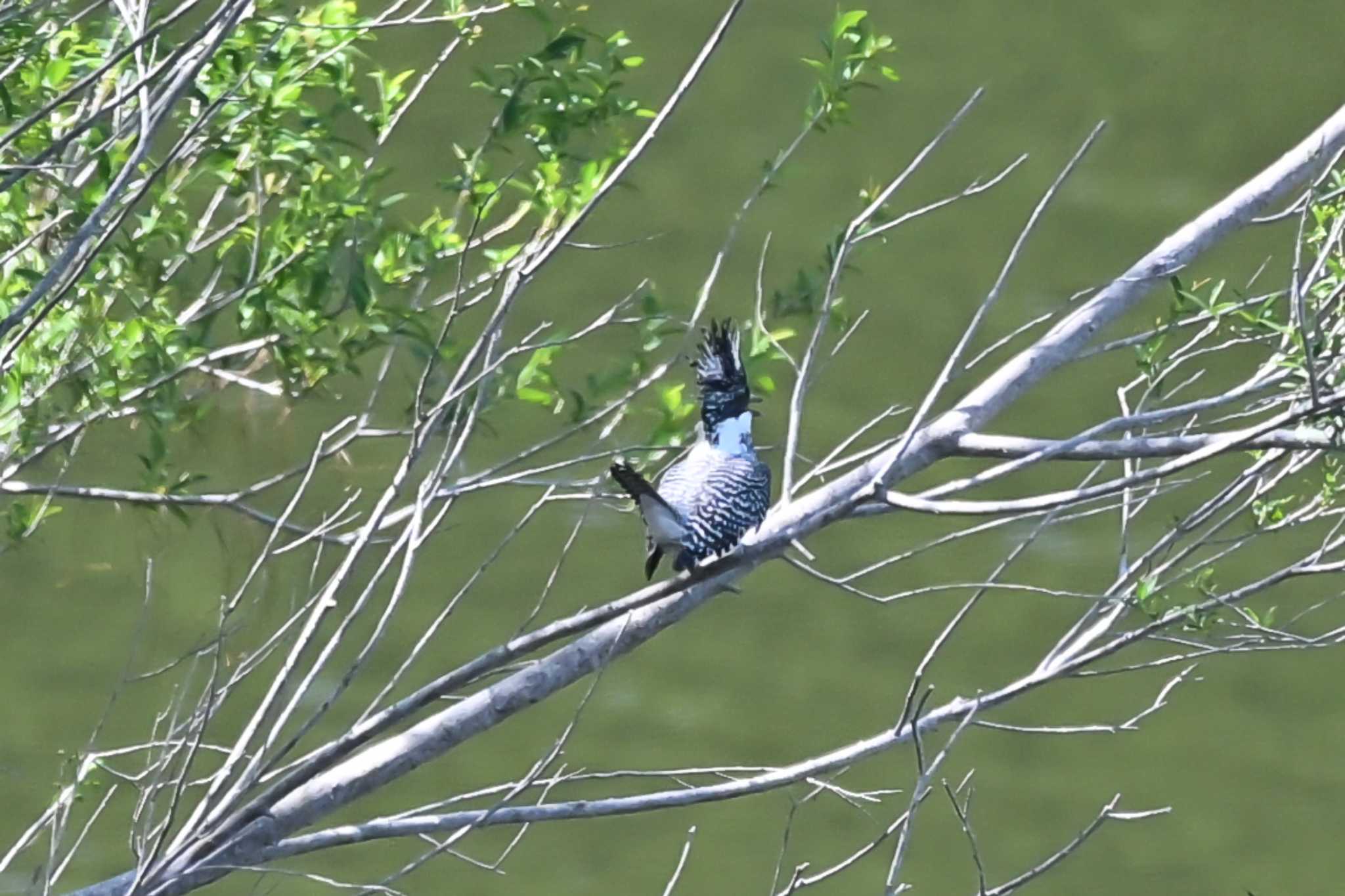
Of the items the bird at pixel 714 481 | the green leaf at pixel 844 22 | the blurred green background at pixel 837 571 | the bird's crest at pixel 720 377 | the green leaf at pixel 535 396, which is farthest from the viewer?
the blurred green background at pixel 837 571

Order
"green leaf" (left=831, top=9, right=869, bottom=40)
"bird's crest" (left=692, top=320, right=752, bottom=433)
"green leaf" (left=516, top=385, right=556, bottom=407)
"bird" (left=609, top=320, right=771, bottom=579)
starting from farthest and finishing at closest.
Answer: "bird's crest" (left=692, top=320, right=752, bottom=433), "bird" (left=609, top=320, right=771, bottom=579), "green leaf" (left=516, top=385, right=556, bottom=407), "green leaf" (left=831, top=9, right=869, bottom=40)

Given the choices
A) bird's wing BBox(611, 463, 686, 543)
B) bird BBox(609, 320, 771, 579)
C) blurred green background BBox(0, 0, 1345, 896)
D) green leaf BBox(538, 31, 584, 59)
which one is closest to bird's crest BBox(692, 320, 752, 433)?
bird BBox(609, 320, 771, 579)

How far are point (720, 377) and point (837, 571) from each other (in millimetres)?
3973

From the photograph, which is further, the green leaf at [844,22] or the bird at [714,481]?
the bird at [714,481]

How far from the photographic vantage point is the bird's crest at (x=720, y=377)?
12.0ft

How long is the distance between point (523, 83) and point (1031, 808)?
440 cm

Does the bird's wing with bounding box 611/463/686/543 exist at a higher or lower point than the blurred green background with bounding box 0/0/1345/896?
higher

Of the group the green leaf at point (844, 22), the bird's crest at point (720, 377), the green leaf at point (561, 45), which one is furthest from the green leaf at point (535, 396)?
the green leaf at point (844, 22)

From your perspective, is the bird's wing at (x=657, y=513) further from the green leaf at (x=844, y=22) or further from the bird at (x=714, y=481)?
the green leaf at (x=844, y=22)

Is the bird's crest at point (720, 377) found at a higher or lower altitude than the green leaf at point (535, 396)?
lower

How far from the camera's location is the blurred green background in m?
6.72

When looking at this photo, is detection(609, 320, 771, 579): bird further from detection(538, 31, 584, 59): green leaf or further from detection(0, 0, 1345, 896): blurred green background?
detection(0, 0, 1345, 896): blurred green background

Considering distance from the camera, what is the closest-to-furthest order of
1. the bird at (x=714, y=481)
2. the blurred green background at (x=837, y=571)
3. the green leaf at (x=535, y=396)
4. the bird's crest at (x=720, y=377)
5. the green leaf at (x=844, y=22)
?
the green leaf at (x=844, y=22), the green leaf at (x=535, y=396), the bird at (x=714, y=481), the bird's crest at (x=720, y=377), the blurred green background at (x=837, y=571)

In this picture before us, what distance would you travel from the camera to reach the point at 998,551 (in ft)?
25.6
